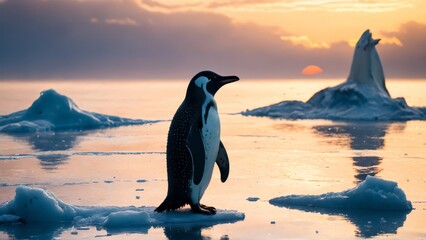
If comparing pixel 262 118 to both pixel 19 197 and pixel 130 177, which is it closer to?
pixel 130 177

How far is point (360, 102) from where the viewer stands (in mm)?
32719

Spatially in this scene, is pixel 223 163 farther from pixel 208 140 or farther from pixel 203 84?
pixel 203 84

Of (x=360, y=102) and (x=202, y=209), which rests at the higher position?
(x=360, y=102)

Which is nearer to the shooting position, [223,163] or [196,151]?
[196,151]

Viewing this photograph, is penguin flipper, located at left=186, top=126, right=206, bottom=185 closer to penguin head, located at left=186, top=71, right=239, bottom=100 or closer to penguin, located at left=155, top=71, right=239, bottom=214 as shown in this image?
penguin, located at left=155, top=71, right=239, bottom=214

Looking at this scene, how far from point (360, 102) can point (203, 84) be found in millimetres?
25139

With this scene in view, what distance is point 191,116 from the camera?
328 inches

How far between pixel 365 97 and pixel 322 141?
12.6m

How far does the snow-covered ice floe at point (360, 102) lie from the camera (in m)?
31.9

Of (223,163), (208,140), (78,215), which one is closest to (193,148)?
(208,140)

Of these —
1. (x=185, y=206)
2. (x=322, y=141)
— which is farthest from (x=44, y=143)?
(x=185, y=206)

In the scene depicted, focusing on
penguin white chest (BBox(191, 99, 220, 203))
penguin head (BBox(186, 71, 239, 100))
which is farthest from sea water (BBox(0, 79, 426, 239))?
penguin head (BBox(186, 71, 239, 100))

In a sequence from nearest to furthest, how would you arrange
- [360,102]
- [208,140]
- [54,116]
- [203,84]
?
[208,140], [203,84], [54,116], [360,102]

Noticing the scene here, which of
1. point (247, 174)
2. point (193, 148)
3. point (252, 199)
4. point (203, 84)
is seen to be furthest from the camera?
point (247, 174)
